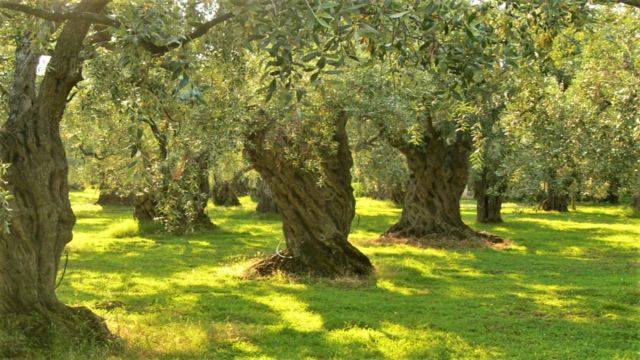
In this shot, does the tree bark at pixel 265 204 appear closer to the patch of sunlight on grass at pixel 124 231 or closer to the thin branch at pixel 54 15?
the patch of sunlight on grass at pixel 124 231

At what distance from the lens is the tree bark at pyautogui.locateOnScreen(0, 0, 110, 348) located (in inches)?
396

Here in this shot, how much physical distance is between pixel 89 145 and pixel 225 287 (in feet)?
42.1

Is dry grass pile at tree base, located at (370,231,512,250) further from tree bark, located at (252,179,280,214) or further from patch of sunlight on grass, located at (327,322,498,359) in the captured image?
tree bark, located at (252,179,280,214)

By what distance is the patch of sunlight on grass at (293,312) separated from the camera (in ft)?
43.2

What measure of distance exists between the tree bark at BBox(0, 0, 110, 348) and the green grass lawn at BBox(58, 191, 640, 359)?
1328 millimetres

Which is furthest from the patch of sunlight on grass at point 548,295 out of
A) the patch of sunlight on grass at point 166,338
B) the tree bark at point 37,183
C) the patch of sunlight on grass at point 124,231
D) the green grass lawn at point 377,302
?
the patch of sunlight on grass at point 124,231

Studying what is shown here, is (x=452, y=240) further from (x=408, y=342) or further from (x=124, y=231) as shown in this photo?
(x=408, y=342)

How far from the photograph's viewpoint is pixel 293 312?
47.0ft

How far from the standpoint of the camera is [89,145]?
27.3 metres

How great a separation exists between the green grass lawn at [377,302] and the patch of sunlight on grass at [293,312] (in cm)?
3

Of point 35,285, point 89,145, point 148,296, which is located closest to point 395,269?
point 148,296

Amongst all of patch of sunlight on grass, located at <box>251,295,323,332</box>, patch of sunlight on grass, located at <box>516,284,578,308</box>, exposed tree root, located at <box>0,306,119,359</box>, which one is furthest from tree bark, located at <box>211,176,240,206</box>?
exposed tree root, located at <box>0,306,119,359</box>

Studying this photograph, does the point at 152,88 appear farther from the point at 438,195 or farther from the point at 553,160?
the point at 438,195

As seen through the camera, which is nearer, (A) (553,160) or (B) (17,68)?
(B) (17,68)
